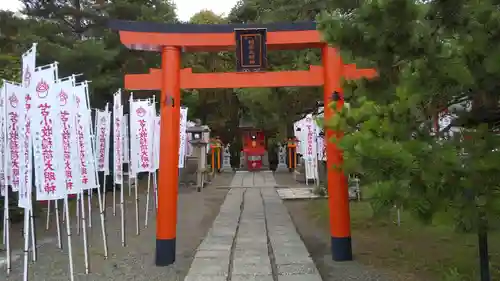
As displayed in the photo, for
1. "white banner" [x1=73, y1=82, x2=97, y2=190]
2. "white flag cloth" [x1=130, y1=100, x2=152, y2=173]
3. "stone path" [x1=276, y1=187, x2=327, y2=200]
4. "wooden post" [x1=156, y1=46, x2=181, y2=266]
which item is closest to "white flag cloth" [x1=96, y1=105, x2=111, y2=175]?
"white flag cloth" [x1=130, y1=100, x2=152, y2=173]

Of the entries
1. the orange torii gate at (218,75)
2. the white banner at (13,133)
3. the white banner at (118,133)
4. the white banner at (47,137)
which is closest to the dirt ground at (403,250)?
the orange torii gate at (218,75)

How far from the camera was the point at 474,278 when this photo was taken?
16.8ft

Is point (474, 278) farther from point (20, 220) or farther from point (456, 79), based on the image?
point (20, 220)

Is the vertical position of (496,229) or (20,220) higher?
(496,229)

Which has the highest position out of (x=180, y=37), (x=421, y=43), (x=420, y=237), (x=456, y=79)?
(x=180, y=37)

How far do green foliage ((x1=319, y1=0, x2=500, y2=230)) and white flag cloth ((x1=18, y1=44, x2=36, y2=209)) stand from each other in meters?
3.84

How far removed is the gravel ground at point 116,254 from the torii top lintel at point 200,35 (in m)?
3.12

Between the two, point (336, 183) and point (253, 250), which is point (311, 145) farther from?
point (336, 183)

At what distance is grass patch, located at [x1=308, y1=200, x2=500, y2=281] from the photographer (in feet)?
18.3

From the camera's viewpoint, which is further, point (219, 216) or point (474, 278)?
point (219, 216)

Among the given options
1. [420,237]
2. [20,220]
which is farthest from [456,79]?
[20,220]

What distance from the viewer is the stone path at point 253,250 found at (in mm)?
5316

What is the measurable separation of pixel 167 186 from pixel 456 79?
163 inches

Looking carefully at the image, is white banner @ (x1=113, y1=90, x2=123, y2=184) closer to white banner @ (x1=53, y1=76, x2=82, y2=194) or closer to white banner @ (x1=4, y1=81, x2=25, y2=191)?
white banner @ (x1=4, y1=81, x2=25, y2=191)
